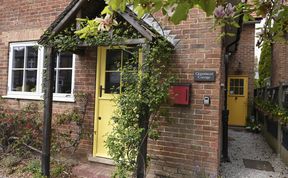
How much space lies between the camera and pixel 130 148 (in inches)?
167

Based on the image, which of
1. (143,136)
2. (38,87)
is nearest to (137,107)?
(143,136)

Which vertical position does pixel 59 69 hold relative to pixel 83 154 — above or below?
above

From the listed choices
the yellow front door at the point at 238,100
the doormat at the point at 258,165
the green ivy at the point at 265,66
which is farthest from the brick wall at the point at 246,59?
the doormat at the point at 258,165

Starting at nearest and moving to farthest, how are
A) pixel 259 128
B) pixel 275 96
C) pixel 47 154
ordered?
pixel 47 154 < pixel 275 96 < pixel 259 128

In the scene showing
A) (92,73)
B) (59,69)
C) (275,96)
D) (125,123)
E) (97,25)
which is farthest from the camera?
(275,96)

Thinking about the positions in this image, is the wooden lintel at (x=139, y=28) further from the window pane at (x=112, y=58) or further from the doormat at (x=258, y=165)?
the doormat at (x=258, y=165)

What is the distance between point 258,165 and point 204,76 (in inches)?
103

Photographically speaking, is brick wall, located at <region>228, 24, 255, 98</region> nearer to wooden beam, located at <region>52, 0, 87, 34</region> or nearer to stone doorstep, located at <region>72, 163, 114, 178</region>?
stone doorstep, located at <region>72, 163, 114, 178</region>

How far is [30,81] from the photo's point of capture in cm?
684

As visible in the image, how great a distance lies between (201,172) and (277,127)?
10.8 feet

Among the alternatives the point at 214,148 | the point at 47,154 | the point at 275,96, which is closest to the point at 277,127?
the point at 275,96

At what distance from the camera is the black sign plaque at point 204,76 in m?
4.62

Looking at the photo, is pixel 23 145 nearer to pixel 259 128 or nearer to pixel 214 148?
pixel 214 148

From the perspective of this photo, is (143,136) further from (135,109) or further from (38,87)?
(38,87)
